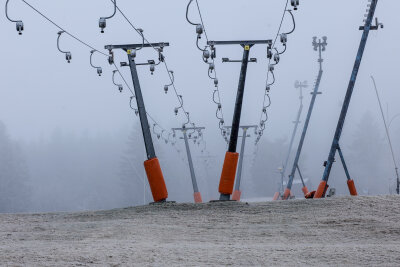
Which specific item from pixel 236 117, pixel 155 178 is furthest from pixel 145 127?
pixel 236 117

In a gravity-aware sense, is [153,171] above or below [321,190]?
above

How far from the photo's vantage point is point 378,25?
25.9 metres

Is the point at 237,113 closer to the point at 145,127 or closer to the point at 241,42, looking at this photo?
the point at 145,127

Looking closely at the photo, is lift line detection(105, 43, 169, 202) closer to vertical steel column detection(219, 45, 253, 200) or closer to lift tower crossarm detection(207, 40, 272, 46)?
vertical steel column detection(219, 45, 253, 200)

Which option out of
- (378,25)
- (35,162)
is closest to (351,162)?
(35,162)

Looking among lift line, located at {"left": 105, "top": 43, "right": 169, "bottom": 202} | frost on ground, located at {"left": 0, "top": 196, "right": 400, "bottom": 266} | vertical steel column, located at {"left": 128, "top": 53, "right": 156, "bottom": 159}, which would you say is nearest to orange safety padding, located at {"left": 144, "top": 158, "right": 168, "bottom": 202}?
lift line, located at {"left": 105, "top": 43, "right": 169, "bottom": 202}

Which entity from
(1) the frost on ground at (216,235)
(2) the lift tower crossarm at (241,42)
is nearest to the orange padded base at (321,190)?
(2) the lift tower crossarm at (241,42)

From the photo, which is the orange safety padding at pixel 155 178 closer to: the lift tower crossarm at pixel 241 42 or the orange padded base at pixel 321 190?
the lift tower crossarm at pixel 241 42

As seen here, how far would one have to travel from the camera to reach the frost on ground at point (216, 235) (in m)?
9.45

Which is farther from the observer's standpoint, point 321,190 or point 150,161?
point 321,190

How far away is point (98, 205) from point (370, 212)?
105m

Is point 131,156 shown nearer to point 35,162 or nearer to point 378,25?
point 35,162

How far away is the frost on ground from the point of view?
31.0 ft

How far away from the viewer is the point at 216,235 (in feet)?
43.1
